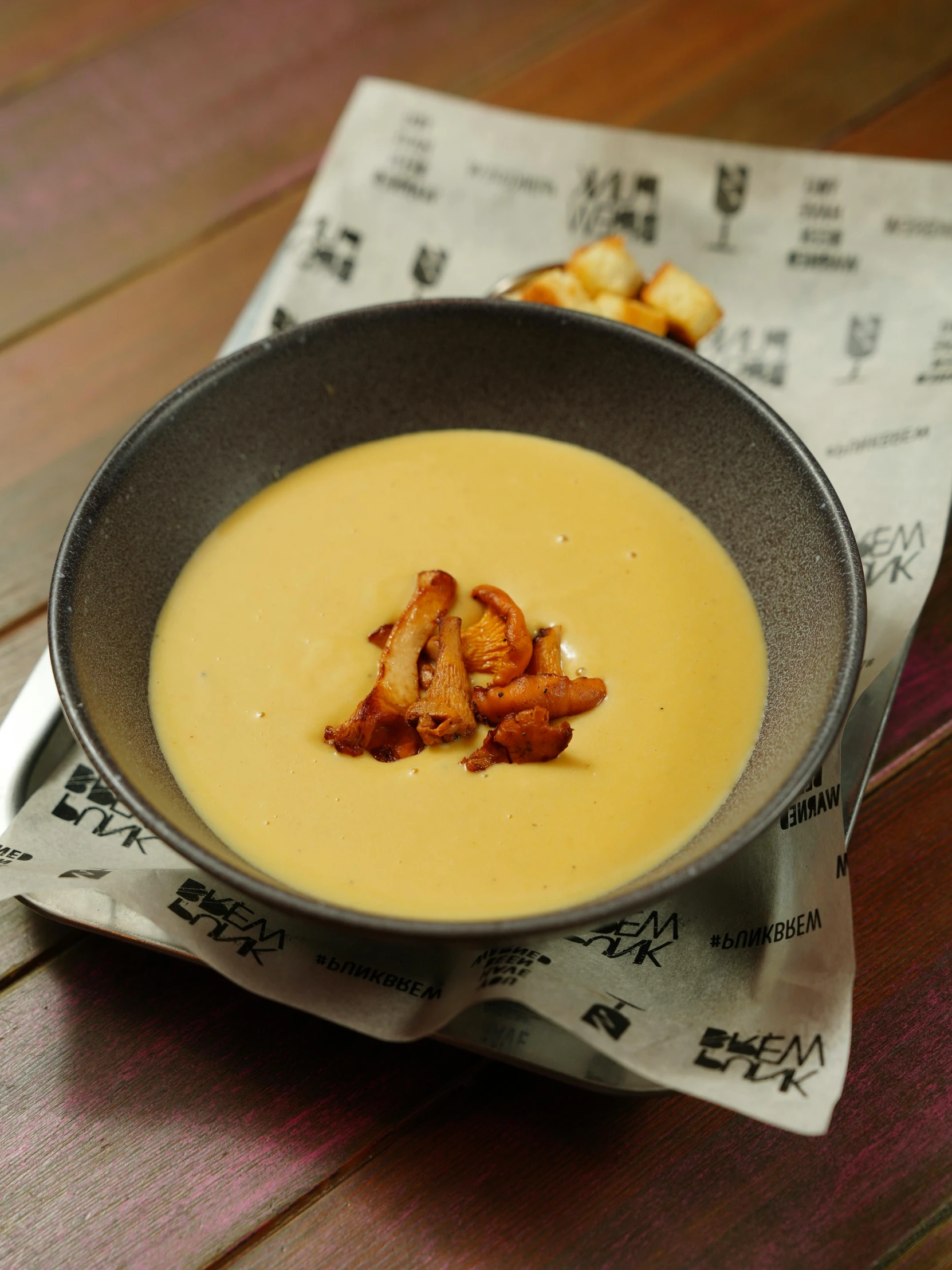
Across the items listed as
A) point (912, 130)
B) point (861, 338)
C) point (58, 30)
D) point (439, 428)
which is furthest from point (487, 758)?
point (58, 30)

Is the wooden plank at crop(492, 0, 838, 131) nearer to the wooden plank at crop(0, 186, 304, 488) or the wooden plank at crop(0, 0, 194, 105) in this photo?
the wooden plank at crop(0, 186, 304, 488)

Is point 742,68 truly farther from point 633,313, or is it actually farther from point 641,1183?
point 641,1183

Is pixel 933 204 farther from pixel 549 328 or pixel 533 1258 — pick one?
pixel 533 1258

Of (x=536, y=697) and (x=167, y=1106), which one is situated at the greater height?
(x=536, y=697)

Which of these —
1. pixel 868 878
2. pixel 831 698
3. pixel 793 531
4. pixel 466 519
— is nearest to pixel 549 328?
pixel 466 519

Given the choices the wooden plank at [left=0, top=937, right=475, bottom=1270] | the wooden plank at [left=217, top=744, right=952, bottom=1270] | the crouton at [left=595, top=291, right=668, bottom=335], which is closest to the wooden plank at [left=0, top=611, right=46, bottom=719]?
the wooden plank at [left=0, top=937, right=475, bottom=1270]

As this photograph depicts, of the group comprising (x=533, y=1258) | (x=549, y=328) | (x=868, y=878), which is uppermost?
(x=549, y=328)

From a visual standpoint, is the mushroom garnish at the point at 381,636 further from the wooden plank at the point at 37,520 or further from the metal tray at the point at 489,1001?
the wooden plank at the point at 37,520
